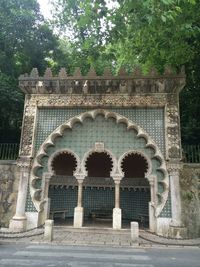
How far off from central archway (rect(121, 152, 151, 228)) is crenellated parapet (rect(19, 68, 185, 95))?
3.76 metres

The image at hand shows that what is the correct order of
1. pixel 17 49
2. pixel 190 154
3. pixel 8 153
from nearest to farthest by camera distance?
pixel 190 154, pixel 8 153, pixel 17 49

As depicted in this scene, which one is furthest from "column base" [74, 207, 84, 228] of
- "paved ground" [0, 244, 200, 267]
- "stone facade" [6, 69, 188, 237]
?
"paved ground" [0, 244, 200, 267]

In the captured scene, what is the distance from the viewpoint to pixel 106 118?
38.2ft

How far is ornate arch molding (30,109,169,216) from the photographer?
34.3 feet

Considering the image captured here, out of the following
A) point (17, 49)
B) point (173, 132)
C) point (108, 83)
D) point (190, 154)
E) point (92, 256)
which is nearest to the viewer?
point (92, 256)

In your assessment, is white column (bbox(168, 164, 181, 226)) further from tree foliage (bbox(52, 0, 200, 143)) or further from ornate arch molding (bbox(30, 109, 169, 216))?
tree foliage (bbox(52, 0, 200, 143))

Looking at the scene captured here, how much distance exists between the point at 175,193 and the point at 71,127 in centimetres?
507

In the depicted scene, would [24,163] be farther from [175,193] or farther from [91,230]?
[175,193]

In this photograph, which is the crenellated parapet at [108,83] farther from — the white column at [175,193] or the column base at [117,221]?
the column base at [117,221]

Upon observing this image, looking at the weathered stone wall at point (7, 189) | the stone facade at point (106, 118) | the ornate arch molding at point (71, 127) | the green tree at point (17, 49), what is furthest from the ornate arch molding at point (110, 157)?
the green tree at point (17, 49)

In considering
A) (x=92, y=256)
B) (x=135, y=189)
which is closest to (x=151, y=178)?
(x=135, y=189)

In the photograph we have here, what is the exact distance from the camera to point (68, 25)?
20891 millimetres

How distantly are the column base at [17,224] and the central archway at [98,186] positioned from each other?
4.37m

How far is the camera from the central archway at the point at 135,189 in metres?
13.7
